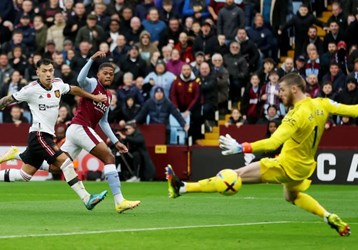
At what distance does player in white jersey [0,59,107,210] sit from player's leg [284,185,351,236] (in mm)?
3620

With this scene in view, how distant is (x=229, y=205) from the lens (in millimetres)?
19359

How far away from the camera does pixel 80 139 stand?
17.8 meters

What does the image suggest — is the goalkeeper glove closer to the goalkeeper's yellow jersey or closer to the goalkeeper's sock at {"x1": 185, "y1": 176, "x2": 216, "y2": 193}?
the goalkeeper's sock at {"x1": 185, "y1": 176, "x2": 216, "y2": 193}

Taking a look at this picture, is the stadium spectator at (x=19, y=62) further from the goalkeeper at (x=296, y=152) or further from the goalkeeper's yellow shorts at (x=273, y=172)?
the goalkeeper's yellow shorts at (x=273, y=172)

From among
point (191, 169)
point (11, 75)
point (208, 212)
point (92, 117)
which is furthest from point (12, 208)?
point (11, 75)

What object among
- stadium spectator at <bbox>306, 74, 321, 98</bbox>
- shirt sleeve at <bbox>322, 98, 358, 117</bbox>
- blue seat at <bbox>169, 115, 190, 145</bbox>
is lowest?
blue seat at <bbox>169, 115, 190, 145</bbox>

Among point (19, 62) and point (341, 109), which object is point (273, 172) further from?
point (19, 62)

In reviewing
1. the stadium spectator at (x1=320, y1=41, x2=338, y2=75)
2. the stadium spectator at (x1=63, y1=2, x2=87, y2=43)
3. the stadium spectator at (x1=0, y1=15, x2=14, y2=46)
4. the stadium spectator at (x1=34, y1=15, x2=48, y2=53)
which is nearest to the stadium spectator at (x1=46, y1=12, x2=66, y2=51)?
the stadium spectator at (x1=34, y1=15, x2=48, y2=53)

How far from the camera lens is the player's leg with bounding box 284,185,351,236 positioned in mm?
13539

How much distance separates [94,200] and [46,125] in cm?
138

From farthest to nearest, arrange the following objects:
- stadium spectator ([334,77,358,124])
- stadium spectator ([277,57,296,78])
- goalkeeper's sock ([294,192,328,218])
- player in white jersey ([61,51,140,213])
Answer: stadium spectator ([277,57,296,78]) < stadium spectator ([334,77,358,124]) < player in white jersey ([61,51,140,213]) < goalkeeper's sock ([294,192,328,218])

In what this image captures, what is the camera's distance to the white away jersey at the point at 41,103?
17141mm

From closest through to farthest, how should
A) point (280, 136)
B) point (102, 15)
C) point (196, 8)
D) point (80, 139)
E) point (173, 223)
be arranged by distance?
point (280, 136)
point (173, 223)
point (80, 139)
point (196, 8)
point (102, 15)

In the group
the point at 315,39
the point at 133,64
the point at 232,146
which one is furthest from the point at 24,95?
the point at 315,39
